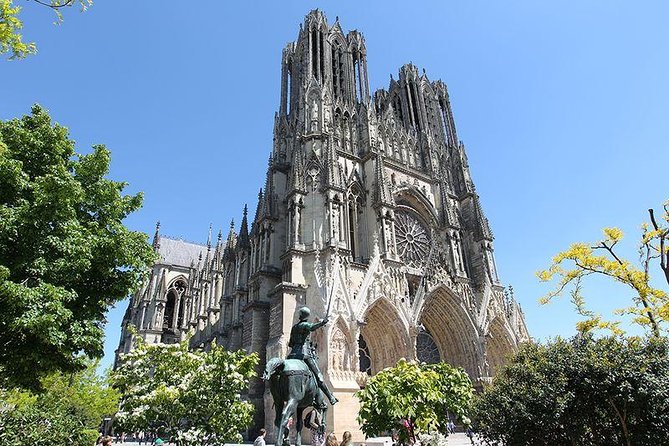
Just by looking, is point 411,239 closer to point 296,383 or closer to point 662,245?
point 662,245

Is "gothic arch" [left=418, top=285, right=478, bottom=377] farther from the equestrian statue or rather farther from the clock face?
the equestrian statue

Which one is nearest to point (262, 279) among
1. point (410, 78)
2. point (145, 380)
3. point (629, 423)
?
point (145, 380)

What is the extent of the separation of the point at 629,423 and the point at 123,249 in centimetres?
1289

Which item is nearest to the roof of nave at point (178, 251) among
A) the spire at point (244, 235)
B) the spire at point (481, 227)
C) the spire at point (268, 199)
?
the spire at point (244, 235)

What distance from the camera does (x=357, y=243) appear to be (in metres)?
27.5

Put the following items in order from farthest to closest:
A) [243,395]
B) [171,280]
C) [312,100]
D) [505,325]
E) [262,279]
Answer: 1. [171,280]
2. [312,100]
3. [505,325]
4. [262,279]
5. [243,395]

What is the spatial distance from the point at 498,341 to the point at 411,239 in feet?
28.6

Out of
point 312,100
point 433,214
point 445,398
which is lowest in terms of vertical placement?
point 445,398

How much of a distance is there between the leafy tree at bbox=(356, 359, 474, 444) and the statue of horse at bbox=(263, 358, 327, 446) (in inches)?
250

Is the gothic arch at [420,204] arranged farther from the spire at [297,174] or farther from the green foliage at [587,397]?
the green foliage at [587,397]

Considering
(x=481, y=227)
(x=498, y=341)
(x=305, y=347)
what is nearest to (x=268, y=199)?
(x=481, y=227)

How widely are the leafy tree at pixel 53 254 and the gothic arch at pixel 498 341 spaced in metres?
23.1

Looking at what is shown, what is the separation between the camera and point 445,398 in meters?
14.9

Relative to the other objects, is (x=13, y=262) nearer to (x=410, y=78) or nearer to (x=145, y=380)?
(x=145, y=380)
